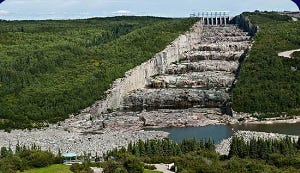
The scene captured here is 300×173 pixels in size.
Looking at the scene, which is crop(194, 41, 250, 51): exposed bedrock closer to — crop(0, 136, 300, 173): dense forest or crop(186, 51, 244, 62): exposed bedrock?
crop(186, 51, 244, 62): exposed bedrock

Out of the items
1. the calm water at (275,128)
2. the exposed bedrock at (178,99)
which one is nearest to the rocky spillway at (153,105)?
the exposed bedrock at (178,99)

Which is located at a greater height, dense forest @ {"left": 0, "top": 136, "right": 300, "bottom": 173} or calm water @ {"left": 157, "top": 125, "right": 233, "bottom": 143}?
dense forest @ {"left": 0, "top": 136, "right": 300, "bottom": 173}

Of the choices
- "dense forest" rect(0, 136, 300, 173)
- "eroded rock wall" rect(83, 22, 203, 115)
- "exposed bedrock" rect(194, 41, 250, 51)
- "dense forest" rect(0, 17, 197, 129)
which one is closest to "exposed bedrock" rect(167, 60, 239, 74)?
"eroded rock wall" rect(83, 22, 203, 115)

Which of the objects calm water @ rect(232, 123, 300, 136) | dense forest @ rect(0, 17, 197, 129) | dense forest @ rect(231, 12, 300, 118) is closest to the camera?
calm water @ rect(232, 123, 300, 136)

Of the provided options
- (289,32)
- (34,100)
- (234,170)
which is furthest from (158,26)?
(234,170)

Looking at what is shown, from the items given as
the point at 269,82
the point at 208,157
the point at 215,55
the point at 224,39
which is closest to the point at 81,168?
the point at 208,157

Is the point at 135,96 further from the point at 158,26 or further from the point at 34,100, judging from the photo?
the point at 158,26

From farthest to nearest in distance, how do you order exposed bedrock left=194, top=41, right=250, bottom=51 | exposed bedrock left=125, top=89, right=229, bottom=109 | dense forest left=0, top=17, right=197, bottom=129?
1. exposed bedrock left=194, top=41, right=250, bottom=51
2. exposed bedrock left=125, top=89, right=229, bottom=109
3. dense forest left=0, top=17, right=197, bottom=129

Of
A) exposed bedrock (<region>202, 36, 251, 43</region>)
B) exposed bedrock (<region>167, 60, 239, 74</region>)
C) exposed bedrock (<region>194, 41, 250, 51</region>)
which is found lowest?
exposed bedrock (<region>167, 60, 239, 74</region>)
